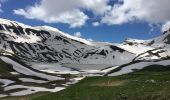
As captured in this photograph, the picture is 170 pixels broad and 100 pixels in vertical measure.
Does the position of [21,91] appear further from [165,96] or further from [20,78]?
[165,96]

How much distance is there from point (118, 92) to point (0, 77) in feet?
447

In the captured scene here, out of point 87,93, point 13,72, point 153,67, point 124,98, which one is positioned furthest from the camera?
point 13,72

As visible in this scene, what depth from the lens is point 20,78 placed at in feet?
582

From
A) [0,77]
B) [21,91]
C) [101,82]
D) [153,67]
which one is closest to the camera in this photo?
[101,82]

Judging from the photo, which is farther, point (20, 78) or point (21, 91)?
point (20, 78)

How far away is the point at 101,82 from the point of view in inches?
2111

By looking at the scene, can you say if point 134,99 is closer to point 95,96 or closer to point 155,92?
point 155,92

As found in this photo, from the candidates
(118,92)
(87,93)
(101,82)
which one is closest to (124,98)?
(118,92)

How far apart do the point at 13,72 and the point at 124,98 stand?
6531 inches

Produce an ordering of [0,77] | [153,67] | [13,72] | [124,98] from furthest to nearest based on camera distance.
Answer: [13,72] → [153,67] → [0,77] → [124,98]

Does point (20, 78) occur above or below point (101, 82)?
above

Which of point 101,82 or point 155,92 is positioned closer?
point 155,92

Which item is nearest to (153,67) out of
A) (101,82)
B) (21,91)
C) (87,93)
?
(21,91)

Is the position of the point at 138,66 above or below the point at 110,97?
above
